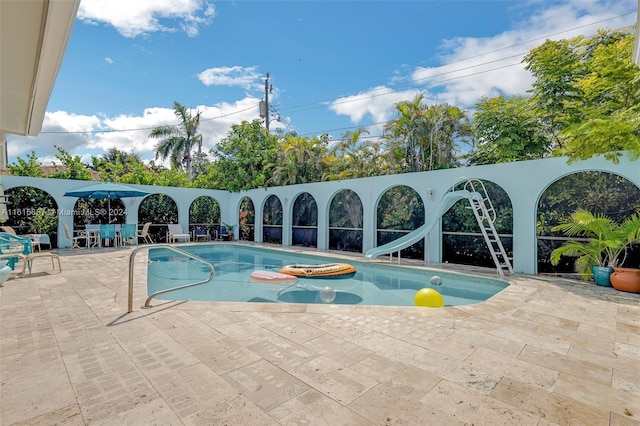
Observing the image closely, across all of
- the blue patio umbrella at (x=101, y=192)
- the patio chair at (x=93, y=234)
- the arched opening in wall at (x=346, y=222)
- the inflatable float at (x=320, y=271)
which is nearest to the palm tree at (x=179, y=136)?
the patio chair at (x=93, y=234)

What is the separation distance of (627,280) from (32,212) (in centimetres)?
1928

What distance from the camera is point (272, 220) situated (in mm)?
16625

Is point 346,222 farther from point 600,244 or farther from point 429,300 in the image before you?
point 600,244

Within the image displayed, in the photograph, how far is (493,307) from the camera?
17.0ft

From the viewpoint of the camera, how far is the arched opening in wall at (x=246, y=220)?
58.7ft

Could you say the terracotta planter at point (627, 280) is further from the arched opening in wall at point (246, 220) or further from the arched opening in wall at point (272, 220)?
the arched opening in wall at point (246, 220)

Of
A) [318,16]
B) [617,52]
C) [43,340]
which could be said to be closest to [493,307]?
[43,340]

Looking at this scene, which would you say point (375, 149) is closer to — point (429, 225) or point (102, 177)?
point (429, 225)

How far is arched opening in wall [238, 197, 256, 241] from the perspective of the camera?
1791 cm

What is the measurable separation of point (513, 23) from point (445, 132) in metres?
4.53

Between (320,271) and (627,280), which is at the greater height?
(627,280)

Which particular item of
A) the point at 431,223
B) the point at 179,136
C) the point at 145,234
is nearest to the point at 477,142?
the point at 431,223

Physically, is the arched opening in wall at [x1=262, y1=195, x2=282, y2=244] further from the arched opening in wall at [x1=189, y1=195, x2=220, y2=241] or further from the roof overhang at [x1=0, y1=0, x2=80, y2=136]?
the roof overhang at [x1=0, y1=0, x2=80, y2=136]

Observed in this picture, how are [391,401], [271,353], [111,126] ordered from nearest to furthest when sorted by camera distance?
[391,401] < [271,353] < [111,126]
